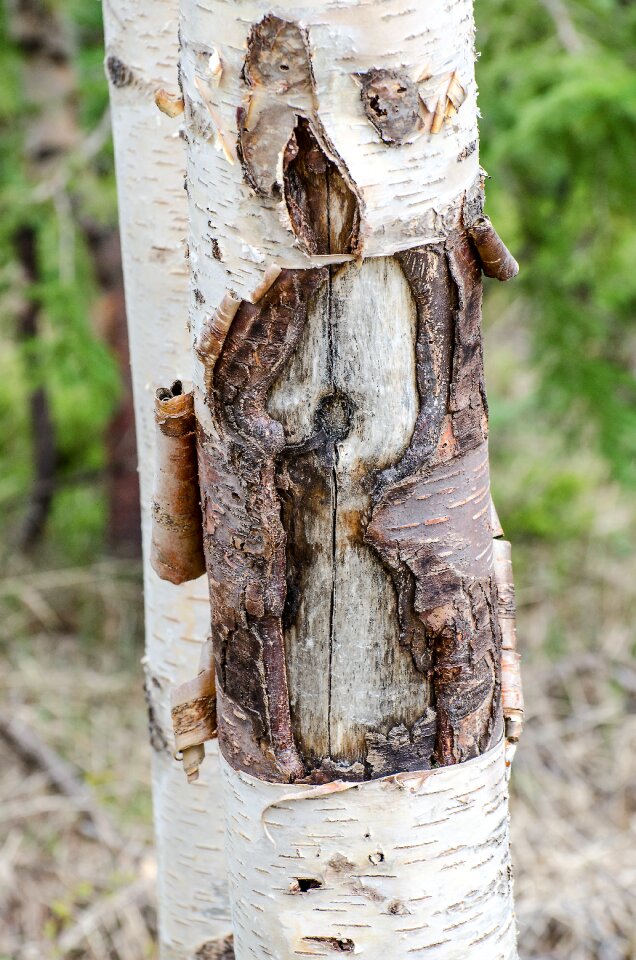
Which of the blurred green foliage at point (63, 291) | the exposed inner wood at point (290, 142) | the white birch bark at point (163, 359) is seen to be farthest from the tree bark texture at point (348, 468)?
the blurred green foliage at point (63, 291)

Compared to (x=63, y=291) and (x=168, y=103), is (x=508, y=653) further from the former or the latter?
(x=63, y=291)

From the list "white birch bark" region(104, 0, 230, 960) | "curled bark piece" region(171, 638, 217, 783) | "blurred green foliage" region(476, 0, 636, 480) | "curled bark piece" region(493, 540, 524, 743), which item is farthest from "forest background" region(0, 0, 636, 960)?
"curled bark piece" region(171, 638, 217, 783)

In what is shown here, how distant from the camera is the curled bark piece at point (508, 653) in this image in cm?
120

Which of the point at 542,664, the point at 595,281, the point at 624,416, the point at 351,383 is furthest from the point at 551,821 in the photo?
the point at 351,383

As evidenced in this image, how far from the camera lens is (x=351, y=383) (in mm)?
963

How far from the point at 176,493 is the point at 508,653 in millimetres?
480

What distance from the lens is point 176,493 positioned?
1.17 m

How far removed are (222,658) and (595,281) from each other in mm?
2558

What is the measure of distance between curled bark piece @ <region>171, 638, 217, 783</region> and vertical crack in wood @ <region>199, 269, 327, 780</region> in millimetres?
66

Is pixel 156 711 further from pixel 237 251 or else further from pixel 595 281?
pixel 595 281

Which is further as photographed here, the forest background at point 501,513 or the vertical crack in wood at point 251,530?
the forest background at point 501,513

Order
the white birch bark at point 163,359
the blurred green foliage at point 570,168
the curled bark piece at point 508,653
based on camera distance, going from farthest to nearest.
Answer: the blurred green foliage at point 570,168 → the white birch bark at point 163,359 → the curled bark piece at point 508,653

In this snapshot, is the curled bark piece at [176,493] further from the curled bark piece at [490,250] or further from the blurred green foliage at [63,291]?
the blurred green foliage at [63,291]

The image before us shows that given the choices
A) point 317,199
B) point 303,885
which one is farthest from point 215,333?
point 303,885
